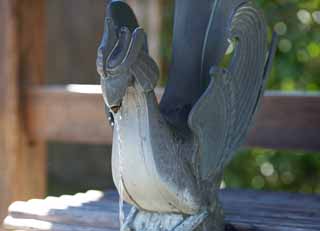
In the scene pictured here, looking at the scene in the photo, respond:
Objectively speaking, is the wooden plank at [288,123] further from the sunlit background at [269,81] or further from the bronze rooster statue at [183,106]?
the bronze rooster statue at [183,106]

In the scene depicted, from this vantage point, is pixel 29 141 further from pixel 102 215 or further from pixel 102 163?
pixel 102 163

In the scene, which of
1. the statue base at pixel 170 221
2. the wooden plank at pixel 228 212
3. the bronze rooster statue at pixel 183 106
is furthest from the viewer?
the wooden plank at pixel 228 212

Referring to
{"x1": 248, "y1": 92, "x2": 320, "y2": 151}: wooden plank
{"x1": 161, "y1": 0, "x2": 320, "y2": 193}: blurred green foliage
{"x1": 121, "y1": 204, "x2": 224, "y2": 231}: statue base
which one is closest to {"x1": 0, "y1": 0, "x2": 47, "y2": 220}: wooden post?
{"x1": 248, "y1": 92, "x2": 320, "y2": 151}: wooden plank

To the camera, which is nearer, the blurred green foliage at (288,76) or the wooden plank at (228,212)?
the wooden plank at (228,212)

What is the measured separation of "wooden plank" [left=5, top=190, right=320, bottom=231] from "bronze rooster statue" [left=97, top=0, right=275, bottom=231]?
0.17 m

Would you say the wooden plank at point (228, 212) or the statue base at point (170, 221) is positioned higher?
the statue base at point (170, 221)

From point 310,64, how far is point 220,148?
2.50 m

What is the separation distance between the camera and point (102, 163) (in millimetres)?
5738

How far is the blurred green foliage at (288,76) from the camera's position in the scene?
4281mm

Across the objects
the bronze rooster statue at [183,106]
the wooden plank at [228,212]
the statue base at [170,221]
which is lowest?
the wooden plank at [228,212]

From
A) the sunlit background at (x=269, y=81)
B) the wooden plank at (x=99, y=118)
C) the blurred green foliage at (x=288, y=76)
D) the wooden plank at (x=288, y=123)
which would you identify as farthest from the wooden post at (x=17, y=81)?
the blurred green foliage at (x=288, y=76)

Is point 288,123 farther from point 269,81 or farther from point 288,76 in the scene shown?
point 269,81

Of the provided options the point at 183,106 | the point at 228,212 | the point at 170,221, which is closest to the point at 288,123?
the point at 228,212

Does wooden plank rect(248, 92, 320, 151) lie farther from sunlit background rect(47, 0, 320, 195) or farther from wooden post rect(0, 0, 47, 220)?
wooden post rect(0, 0, 47, 220)
